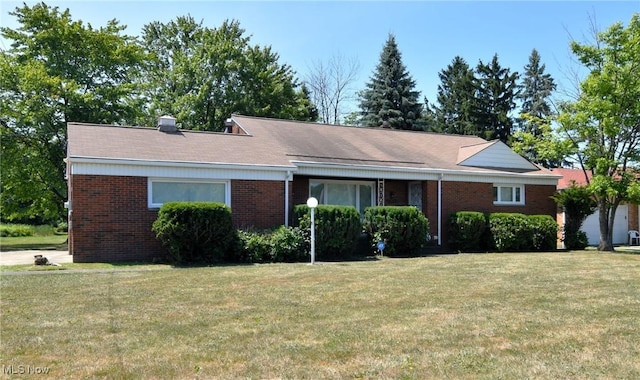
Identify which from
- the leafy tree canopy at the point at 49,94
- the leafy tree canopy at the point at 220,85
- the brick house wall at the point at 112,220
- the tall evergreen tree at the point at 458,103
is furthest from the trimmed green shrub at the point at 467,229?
the tall evergreen tree at the point at 458,103

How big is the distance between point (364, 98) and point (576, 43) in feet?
78.4

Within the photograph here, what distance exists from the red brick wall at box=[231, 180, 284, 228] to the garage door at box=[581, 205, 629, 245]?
15266mm

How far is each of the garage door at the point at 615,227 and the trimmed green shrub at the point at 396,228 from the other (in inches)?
447

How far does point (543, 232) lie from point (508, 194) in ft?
6.91

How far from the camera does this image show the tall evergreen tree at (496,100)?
4569 centimetres

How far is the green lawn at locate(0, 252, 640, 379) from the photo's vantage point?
14.9 feet

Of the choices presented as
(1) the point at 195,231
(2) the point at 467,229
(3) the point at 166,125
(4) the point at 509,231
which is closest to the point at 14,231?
(3) the point at 166,125

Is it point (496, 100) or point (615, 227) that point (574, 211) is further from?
point (496, 100)

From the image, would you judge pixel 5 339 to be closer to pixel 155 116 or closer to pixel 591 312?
pixel 591 312

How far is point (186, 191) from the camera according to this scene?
47.1ft

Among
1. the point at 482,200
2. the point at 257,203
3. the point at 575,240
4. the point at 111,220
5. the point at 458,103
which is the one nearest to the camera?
the point at 111,220

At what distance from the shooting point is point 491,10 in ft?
51.2

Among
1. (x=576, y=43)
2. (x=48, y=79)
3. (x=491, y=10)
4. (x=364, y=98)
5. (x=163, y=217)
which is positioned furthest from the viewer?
(x=364, y=98)

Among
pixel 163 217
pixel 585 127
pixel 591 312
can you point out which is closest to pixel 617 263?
pixel 585 127
